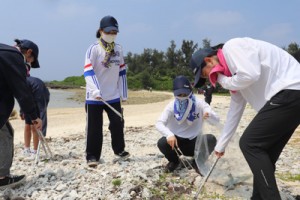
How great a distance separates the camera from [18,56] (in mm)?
4164

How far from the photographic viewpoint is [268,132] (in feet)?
10.1

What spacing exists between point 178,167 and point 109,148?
8.39 feet

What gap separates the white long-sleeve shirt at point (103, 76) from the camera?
17.4 ft

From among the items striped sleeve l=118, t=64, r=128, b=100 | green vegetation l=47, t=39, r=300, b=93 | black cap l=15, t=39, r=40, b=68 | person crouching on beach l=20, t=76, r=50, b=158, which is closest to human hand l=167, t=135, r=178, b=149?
striped sleeve l=118, t=64, r=128, b=100

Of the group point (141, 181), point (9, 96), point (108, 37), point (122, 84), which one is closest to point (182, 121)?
point (141, 181)

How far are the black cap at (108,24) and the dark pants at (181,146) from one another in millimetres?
1709

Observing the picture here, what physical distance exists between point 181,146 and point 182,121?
35 centimetres

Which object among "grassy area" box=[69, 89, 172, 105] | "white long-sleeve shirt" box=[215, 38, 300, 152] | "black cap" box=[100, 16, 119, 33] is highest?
"black cap" box=[100, 16, 119, 33]

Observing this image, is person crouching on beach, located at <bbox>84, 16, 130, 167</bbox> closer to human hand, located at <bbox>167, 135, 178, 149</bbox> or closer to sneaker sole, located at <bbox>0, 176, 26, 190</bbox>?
sneaker sole, located at <bbox>0, 176, 26, 190</bbox>

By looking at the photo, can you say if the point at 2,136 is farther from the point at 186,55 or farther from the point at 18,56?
the point at 186,55

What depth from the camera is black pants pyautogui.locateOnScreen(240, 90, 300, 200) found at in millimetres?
Result: 3025

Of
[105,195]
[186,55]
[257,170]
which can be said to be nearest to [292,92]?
[257,170]

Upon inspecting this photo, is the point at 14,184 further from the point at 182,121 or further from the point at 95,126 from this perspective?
the point at 182,121

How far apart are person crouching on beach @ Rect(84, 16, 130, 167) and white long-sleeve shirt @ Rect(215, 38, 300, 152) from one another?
99.7 inches
